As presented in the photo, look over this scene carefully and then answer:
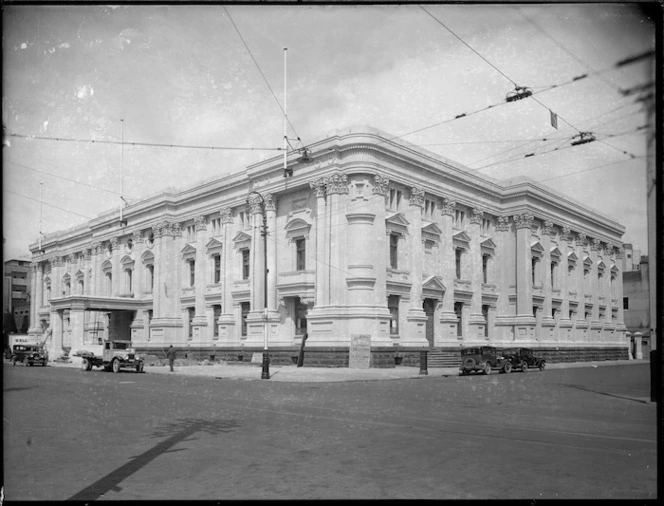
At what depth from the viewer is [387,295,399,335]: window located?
37531mm

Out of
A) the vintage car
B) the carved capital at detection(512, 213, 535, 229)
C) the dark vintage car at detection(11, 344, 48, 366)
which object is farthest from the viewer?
the carved capital at detection(512, 213, 535, 229)

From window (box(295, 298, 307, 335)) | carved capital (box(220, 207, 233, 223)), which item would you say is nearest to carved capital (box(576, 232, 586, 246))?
window (box(295, 298, 307, 335))

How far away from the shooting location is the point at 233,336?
42594mm

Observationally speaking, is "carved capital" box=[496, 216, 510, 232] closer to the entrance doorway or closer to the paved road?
the entrance doorway

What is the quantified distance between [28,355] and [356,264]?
2472cm

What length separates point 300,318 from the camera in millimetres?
39406

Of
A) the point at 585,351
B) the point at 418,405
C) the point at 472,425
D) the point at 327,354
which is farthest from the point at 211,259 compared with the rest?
the point at 472,425

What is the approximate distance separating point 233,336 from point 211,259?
5928 mm

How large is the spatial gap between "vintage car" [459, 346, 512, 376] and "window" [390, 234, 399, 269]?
758 cm

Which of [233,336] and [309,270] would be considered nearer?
[309,270]

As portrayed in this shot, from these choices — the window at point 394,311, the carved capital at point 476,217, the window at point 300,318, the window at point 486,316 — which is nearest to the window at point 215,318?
the window at point 300,318

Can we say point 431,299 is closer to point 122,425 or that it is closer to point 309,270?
point 309,270

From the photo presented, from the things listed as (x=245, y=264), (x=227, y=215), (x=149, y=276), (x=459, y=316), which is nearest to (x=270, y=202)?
(x=227, y=215)

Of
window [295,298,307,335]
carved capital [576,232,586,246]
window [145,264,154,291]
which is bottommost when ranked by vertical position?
window [295,298,307,335]
